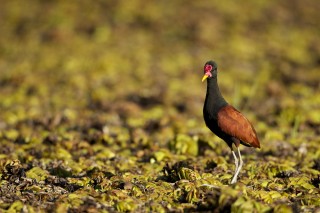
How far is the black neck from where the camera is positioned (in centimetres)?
704

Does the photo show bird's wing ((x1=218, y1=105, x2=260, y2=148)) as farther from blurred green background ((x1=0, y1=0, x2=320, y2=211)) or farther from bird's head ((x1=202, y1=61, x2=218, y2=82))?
blurred green background ((x1=0, y1=0, x2=320, y2=211))

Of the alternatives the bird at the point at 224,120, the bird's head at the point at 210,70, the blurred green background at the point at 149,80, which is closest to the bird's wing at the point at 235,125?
the bird at the point at 224,120

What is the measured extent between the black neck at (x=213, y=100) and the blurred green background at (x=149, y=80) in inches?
51.3

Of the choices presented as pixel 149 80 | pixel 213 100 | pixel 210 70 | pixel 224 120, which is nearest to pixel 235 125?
pixel 224 120

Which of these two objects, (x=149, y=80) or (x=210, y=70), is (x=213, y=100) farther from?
(x=149, y=80)

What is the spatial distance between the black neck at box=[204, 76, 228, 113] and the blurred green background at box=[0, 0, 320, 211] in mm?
1304

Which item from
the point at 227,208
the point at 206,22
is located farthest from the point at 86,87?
the point at 227,208

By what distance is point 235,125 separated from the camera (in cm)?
695

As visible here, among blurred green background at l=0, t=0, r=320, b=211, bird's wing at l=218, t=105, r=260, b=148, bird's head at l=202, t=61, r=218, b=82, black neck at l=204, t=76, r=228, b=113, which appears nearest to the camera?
bird's wing at l=218, t=105, r=260, b=148

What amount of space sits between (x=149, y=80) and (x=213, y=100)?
742cm

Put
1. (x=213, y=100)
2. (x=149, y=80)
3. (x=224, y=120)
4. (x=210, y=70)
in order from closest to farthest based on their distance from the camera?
(x=224, y=120), (x=213, y=100), (x=210, y=70), (x=149, y=80)

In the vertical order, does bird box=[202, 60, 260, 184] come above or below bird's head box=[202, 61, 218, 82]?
below

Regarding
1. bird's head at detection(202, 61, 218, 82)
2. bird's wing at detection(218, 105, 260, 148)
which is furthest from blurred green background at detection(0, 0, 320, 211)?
bird's head at detection(202, 61, 218, 82)

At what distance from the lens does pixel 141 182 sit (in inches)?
287
